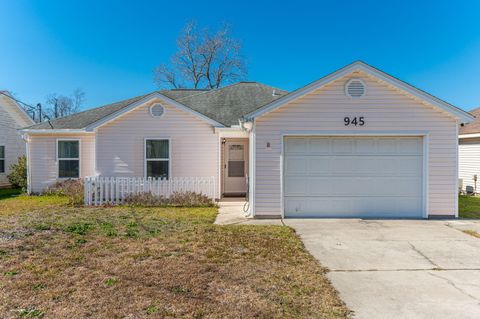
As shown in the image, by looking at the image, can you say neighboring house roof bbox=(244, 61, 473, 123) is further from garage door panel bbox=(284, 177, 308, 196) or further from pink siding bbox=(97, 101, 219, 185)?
pink siding bbox=(97, 101, 219, 185)

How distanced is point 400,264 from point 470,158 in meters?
12.9

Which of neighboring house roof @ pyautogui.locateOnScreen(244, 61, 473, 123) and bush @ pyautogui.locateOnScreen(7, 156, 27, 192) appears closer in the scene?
neighboring house roof @ pyautogui.locateOnScreen(244, 61, 473, 123)

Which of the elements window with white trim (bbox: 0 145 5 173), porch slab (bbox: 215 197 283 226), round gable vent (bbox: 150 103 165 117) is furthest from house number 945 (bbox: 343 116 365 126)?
window with white trim (bbox: 0 145 5 173)

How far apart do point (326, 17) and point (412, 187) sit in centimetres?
1436

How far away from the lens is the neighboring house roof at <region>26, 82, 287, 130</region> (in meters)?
13.1

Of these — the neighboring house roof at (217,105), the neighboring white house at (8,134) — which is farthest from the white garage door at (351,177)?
the neighboring white house at (8,134)

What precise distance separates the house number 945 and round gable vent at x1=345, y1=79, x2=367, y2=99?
0.70 meters

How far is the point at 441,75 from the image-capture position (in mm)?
21016

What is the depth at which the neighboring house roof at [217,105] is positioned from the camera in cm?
1314

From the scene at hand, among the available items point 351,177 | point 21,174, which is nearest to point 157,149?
point 351,177

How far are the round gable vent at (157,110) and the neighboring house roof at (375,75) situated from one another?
452cm

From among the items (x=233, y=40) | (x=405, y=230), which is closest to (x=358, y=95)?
(x=405, y=230)

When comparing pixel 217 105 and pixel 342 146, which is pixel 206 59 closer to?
pixel 217 105

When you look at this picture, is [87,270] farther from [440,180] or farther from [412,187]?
[440,180]
